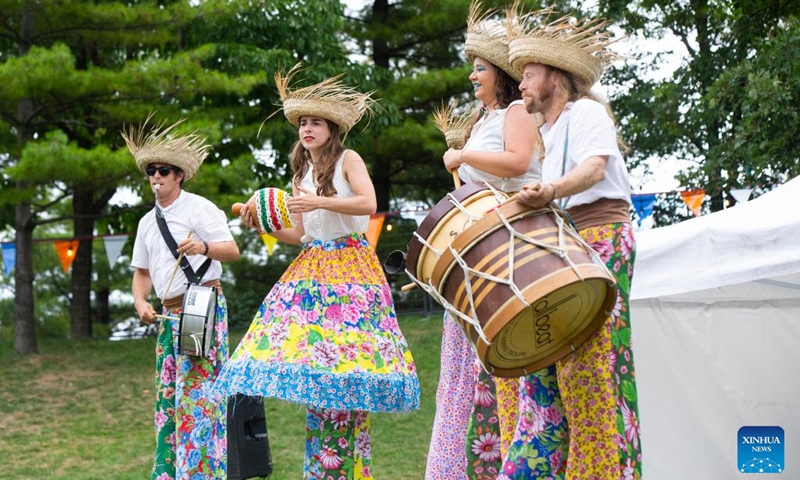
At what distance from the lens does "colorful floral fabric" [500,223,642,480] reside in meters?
3.25

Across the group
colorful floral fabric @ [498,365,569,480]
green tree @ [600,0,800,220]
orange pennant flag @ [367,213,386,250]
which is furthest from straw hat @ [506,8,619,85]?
orange pennant flag @ [367,213,386,250]

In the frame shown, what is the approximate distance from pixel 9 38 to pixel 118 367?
4499 millimetres

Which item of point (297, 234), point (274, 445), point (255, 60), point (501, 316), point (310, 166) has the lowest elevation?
point (274, 445)

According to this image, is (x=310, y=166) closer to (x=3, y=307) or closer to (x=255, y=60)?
(x=255, y=60)

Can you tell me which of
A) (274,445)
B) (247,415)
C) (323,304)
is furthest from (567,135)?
(274,445)

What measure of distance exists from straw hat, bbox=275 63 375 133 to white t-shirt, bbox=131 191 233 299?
34.4 inches

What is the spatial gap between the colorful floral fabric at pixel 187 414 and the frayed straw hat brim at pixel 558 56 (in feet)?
7.83

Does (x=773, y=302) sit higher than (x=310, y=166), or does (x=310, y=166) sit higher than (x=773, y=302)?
(x=310, y=166)

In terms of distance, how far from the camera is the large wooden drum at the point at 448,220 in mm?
3191

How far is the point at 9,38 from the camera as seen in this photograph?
13023 mm

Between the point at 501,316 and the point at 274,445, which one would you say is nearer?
the point at 501,316

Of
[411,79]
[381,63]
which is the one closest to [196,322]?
[411,79]

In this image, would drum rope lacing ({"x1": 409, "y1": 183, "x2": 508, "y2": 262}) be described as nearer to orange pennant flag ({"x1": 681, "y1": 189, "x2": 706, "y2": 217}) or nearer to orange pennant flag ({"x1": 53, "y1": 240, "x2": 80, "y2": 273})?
orange pennant flag ({"x1": 681, "y1": 189, "x2": 706, "y2": 217})

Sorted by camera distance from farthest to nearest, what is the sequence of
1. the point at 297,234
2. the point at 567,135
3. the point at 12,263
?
the point at 12,263 < the point at 297,234 < the point at 567,135
